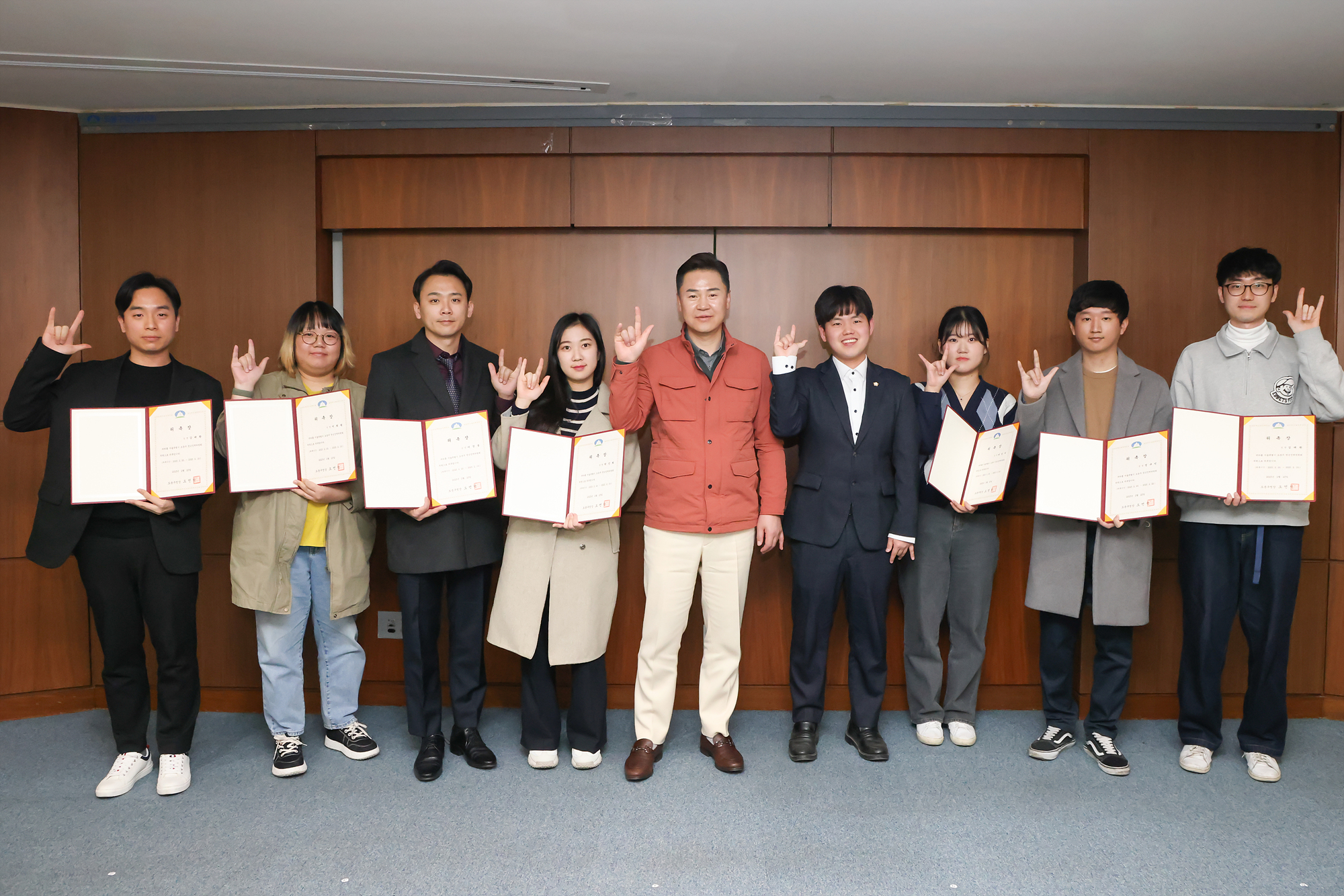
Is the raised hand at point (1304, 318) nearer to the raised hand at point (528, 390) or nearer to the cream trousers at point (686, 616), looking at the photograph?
the raised hand at point (528, 390)

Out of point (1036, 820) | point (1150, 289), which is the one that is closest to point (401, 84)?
point (1150, 289)

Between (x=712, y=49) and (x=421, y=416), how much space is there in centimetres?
173

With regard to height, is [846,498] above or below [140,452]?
below

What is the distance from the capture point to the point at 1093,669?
3.16m

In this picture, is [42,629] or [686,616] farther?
[42,629]

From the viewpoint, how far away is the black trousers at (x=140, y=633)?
2717 millimetres

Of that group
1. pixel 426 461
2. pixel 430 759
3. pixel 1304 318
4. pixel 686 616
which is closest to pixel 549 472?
pixel 426 461

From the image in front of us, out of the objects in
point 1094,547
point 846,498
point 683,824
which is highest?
point 846,498

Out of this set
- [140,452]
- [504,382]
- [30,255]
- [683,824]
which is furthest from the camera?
[30,255]

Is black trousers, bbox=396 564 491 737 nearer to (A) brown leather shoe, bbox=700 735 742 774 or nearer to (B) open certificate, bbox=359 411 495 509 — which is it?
(B) open certificate, bbox=359 411 495 509

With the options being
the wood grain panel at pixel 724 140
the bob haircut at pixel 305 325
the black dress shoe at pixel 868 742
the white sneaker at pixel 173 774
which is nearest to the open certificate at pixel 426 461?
the bob haircut at pixel 305 325

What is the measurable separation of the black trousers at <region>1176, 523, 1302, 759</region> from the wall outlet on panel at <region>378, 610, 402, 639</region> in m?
3.29

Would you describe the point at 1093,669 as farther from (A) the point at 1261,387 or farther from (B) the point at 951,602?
(A) the point at 1261,387

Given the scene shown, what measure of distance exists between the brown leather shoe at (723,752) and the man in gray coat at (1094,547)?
3.87 feet
